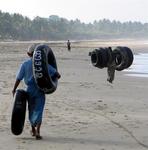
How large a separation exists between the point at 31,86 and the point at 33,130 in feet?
2.35

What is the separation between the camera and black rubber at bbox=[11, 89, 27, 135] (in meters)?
8.61

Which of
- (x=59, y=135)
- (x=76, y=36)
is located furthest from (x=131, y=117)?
(x=76, y=36)

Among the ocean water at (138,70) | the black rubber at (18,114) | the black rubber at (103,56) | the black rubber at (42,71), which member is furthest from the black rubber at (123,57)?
the black rubber at (18,114)

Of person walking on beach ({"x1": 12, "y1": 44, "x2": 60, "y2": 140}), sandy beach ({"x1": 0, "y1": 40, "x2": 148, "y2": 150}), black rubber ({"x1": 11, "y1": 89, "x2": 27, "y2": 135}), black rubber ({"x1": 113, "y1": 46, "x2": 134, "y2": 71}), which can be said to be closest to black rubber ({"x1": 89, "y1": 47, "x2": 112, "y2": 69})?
black rubber ({"x1": 113, "y1": 46, "x2": 134, "y2": 71})

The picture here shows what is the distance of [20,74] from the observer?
866 cm

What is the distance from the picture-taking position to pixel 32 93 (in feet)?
28.5

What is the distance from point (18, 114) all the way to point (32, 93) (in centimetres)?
41

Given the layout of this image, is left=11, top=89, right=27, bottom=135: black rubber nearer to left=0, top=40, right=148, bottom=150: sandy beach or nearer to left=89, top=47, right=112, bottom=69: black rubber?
left=0, top=40, right=148, bottom=150: sandy beach

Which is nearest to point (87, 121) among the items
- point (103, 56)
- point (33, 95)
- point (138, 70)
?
point (33, 95)

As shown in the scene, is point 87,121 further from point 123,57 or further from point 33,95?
point 123,57

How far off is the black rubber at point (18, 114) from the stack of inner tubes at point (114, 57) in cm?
712

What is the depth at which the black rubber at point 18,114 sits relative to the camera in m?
8.61

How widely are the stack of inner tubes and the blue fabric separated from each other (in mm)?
7013

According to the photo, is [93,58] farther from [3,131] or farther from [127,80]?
[3,131]
